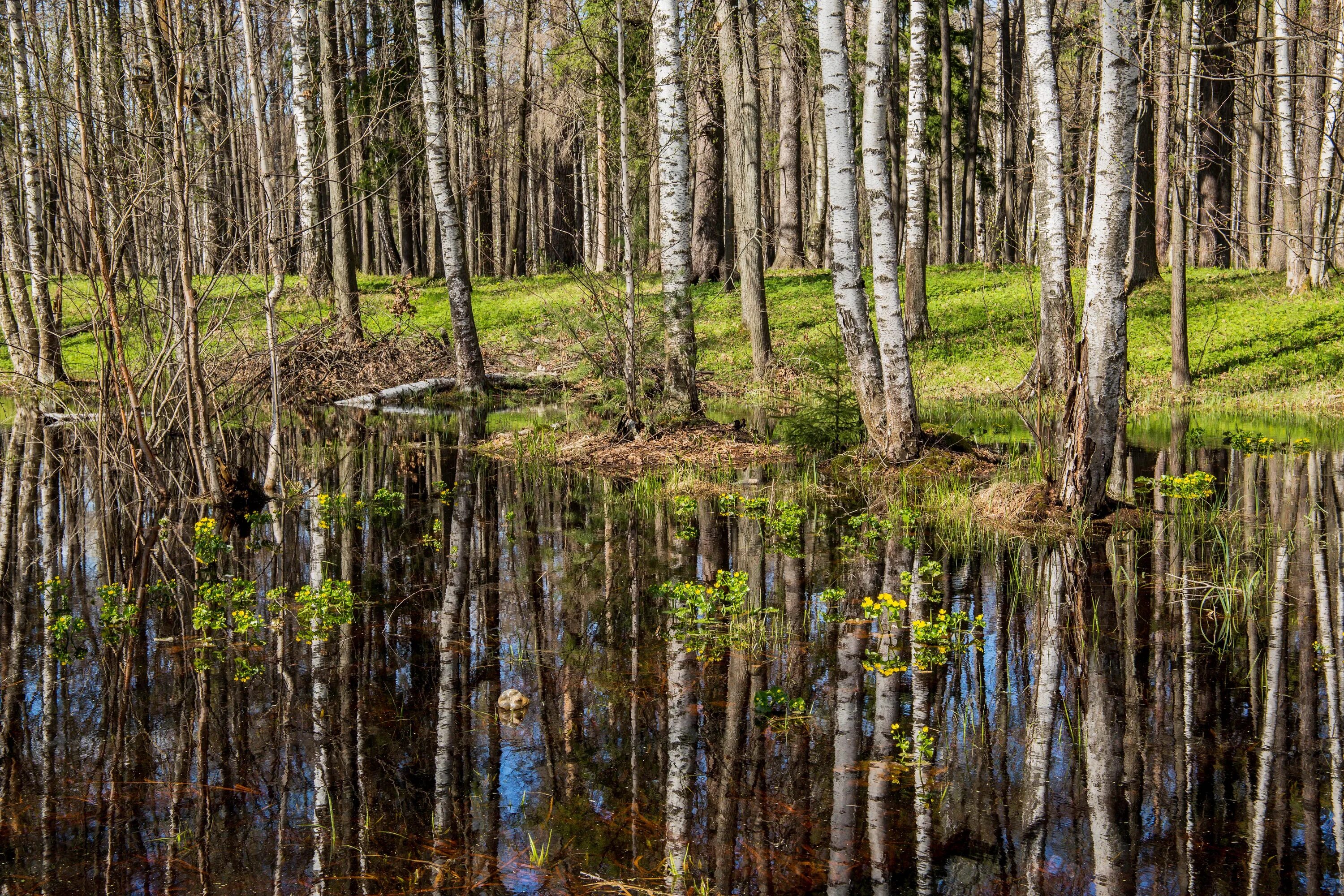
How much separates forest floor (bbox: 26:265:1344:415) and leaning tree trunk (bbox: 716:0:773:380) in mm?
887

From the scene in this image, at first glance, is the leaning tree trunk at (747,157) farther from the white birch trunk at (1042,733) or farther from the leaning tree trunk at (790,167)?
the white birch trunk at (1042,733)

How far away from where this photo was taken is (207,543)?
721cm

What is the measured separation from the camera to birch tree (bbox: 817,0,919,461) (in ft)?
30.7

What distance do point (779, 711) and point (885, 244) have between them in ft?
20.1

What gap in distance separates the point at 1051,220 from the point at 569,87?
12918mm

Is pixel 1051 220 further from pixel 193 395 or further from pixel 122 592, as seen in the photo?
pixel 122 592

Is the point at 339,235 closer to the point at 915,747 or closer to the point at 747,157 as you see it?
the point at 747,157

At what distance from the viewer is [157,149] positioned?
24.1 feet

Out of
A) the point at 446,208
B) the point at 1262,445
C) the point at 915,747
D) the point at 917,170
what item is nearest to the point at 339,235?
the point at 446,208

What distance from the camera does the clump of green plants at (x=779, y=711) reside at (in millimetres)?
4445

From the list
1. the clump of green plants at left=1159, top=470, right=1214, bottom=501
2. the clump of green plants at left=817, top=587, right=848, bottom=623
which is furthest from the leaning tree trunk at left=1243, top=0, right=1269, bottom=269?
the clump of green plants at left=817, top=587, right=848, bottom=623

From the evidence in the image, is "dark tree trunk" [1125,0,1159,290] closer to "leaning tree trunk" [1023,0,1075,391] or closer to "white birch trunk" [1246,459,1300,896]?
"leaning tree trunk" [1023,0,1075,391]

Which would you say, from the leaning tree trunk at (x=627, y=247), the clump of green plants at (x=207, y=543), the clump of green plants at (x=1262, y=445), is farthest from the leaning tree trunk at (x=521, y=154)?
the clump of green plants at (x=1262, y=445)

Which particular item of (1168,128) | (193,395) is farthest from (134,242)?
(1168,128)
